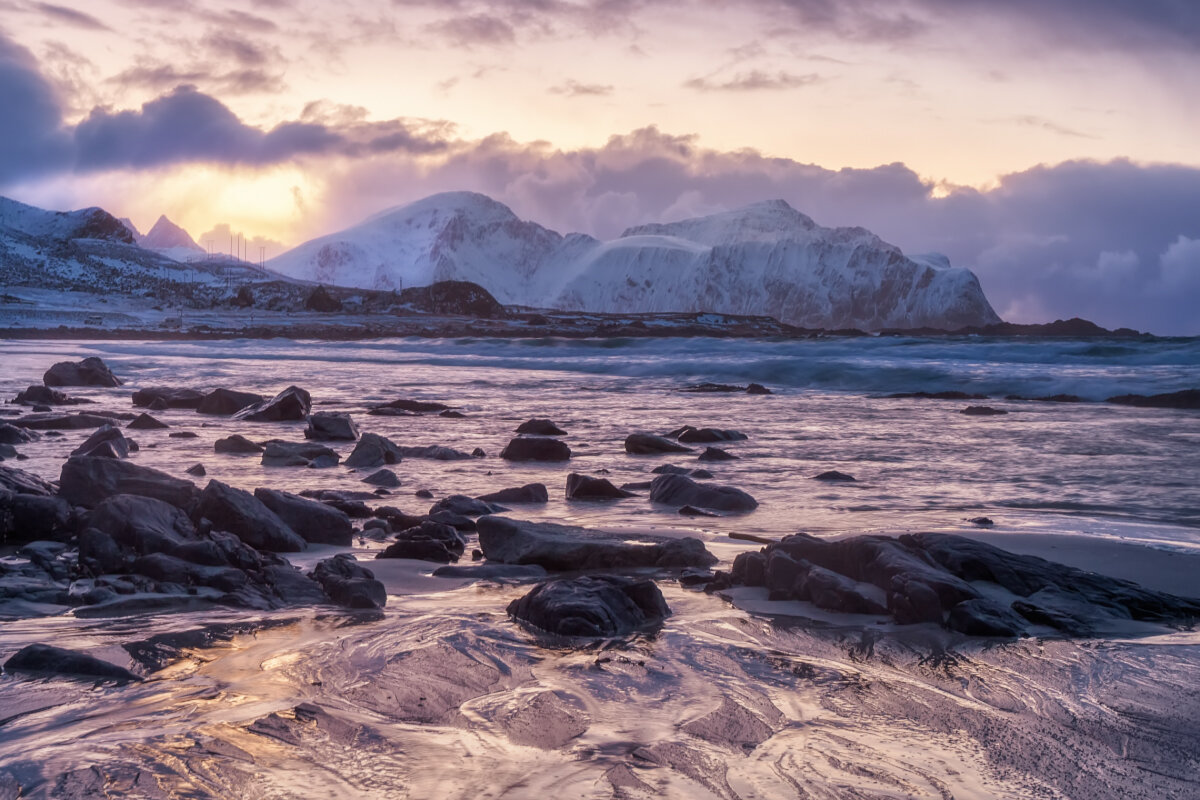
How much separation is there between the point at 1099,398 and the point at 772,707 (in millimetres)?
21027

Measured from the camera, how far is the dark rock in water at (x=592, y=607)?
456 centimetres

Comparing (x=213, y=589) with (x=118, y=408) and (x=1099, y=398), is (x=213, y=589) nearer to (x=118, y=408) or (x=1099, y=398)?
(x=118, y=408)

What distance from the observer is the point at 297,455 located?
402 inches

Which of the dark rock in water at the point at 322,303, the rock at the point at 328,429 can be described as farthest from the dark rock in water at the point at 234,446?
the dark rock in water at the point at 322,303

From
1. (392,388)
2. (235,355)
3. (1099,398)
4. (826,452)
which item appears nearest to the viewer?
(826,452)

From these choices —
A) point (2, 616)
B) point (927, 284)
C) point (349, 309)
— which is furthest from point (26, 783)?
point (927, 284)

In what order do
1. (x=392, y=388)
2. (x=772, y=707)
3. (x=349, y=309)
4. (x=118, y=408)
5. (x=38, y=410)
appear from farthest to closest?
(x=349, y=309) → (x=392, y=388) → (x=118, y=408) → (x=38, y=410) → (x=772, y=707)

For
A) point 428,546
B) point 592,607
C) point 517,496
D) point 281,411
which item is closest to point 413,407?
point 281,411

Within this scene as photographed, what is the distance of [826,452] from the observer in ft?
39.7

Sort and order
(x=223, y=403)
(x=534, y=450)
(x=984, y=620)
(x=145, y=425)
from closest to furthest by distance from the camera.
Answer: (x=984, y=620), (x=534, y=450), (x=145, y=425), (x=223, y=403)

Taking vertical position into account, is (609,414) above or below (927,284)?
below

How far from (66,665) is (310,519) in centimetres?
268

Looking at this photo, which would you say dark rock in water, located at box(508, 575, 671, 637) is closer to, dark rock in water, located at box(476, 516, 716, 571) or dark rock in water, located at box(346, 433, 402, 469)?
dark rock in water, located at box(476, 516, 716, 571)

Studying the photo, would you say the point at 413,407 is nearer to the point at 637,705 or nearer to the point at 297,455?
→ the point at 297,455
